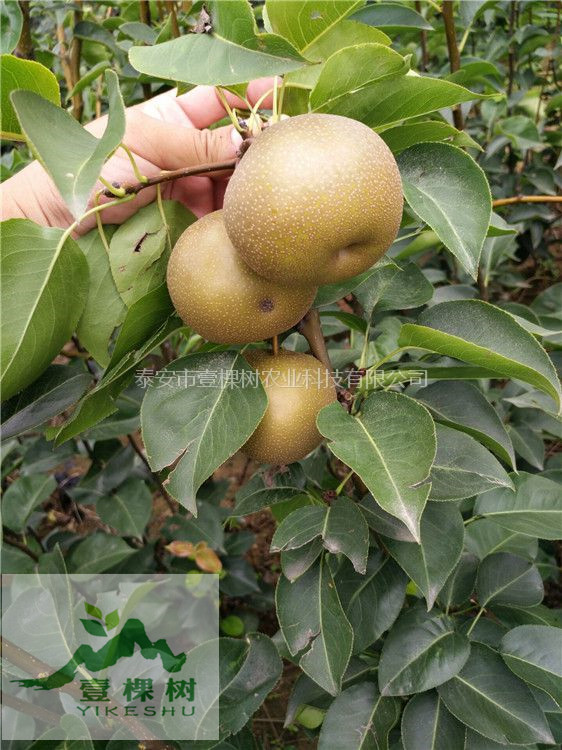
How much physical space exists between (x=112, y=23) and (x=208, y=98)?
644mm

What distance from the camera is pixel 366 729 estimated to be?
0.83m

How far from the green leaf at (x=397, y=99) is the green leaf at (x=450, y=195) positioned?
0.05 meters

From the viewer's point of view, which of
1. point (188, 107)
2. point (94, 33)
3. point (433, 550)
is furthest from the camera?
point (94, 33)

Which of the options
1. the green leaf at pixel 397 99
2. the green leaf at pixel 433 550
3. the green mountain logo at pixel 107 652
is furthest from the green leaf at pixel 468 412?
the green mountain logo at pixel 107 652

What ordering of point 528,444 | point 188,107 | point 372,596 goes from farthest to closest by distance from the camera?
point 528,444 < point 188,107 < point 372,596

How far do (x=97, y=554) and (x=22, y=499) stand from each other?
222mm

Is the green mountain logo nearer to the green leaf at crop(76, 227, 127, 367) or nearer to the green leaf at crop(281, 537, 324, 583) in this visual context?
the green leaf at crop(281, 537, 324, 583)

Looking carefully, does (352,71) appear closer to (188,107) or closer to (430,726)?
(188,107)

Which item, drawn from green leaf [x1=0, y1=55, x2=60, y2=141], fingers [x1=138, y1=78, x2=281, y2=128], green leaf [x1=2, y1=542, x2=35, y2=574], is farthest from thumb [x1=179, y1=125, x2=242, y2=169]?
green leaf [x1=2, y1=542, x2=35, y2=574]

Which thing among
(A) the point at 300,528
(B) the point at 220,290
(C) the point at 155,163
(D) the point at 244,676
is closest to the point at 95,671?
(D) the point at 244,676

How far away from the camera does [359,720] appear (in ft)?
2.75

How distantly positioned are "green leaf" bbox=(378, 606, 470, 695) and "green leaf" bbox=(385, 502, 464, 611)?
0.12 metres

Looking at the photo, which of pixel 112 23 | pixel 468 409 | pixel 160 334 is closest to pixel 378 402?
pixel 468 409

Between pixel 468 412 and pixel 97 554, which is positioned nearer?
pixel 468 412
